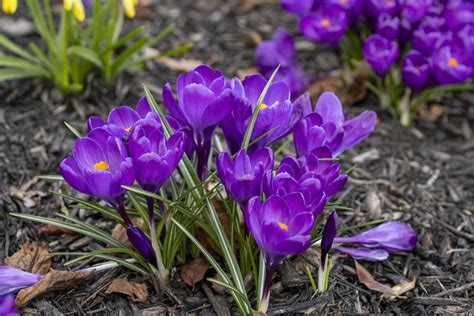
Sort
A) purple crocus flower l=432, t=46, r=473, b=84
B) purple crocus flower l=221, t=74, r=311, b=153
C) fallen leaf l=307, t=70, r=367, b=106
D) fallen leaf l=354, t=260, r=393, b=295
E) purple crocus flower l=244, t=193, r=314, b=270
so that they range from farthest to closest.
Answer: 1. fallen leaf l=307, t=70, r=367, b=106
2. purple crocus flower l=432, t=46, r=473, b=84
3. fallen leaf l=354, t=260, r=393, b=295
4. purple crocus flower l=221, t=74, r=311, b=153
5. purple crocus flower l=244, t=193, r=314, b=270

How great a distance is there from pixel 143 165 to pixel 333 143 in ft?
2.16

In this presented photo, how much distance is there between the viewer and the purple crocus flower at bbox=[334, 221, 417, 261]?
2.31 meters

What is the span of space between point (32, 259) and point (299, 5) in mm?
1950

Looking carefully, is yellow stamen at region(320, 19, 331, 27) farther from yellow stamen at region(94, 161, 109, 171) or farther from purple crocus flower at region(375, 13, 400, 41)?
yellow stamen at region(94, 161, 109, 171)

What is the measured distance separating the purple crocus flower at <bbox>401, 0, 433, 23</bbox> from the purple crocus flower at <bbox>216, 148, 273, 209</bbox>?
1623 millimetres

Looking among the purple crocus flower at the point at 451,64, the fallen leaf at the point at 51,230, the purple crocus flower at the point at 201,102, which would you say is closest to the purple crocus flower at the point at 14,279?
the fallen leaf at the point at 51,230

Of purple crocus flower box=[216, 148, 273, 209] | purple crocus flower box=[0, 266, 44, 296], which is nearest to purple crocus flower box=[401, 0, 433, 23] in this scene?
purple crocus flower box=[216, 148, 273, 209]

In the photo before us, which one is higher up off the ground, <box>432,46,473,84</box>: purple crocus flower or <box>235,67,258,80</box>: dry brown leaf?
<box>432,46,473,84</box>: purple crocus flower

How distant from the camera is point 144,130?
1.90 metres

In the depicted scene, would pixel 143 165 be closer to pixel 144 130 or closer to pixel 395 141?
pixel 144 130

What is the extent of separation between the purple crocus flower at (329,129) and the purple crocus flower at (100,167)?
0.56 m


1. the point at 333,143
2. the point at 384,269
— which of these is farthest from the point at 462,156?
the point at 333,143

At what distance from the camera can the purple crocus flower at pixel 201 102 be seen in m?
1.90

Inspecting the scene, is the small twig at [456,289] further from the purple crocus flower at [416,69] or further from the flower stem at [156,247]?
the purple crocus flower at [416,69]
